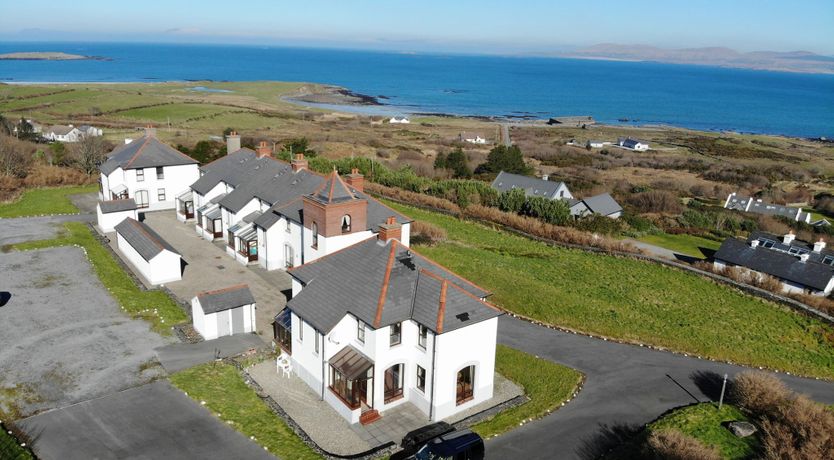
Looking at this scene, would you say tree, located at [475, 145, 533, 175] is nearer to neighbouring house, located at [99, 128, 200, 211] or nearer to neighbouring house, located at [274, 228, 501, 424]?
neighbouring house, located at [99, 128, 200, 211]

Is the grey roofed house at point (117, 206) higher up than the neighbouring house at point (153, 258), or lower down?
higher up

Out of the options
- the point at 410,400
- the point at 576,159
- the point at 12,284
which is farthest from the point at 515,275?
the point at 576,159

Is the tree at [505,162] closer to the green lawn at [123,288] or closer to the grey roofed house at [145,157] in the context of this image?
the grey roofed house at [145,157]

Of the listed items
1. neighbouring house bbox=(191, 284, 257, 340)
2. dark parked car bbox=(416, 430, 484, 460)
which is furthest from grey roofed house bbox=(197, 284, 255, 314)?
dark parked car bbox=(416, 430, 484, 460)

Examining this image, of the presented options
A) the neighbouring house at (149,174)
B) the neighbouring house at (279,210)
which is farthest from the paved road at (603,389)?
the neighbouring house at (149,174)

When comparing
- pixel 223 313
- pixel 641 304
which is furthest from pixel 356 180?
pixel 641 304
